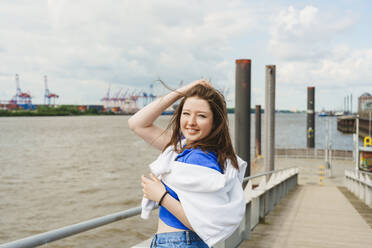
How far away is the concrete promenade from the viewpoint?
19.3 ft

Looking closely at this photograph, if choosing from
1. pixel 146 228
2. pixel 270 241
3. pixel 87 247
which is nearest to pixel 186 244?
pixel 270 241

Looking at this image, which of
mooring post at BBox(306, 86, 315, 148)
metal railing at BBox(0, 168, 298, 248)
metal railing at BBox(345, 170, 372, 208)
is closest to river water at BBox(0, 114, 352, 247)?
metal railing at BBox(0, 168, 298, 248)

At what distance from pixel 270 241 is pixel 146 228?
8588 mm

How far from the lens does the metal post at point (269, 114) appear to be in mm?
10219

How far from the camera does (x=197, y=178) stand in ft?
5.20

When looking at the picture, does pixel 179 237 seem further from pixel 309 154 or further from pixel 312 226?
pixel 309 154

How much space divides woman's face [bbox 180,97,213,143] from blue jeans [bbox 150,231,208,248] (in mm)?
426

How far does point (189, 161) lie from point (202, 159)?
0.06 meters

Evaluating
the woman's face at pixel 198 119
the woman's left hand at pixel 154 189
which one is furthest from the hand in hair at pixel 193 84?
the woman's left hand at pixel 154 189

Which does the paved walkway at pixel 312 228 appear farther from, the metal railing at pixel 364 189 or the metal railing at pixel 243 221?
the metal railing at pixel 364 189

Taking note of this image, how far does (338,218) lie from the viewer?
313 inches

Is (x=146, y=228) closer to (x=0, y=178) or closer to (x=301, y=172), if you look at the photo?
(x=301, y=172)

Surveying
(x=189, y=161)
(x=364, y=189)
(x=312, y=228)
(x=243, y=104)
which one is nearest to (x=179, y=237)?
(x=189, y=161)

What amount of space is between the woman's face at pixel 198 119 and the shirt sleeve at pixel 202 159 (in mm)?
114
